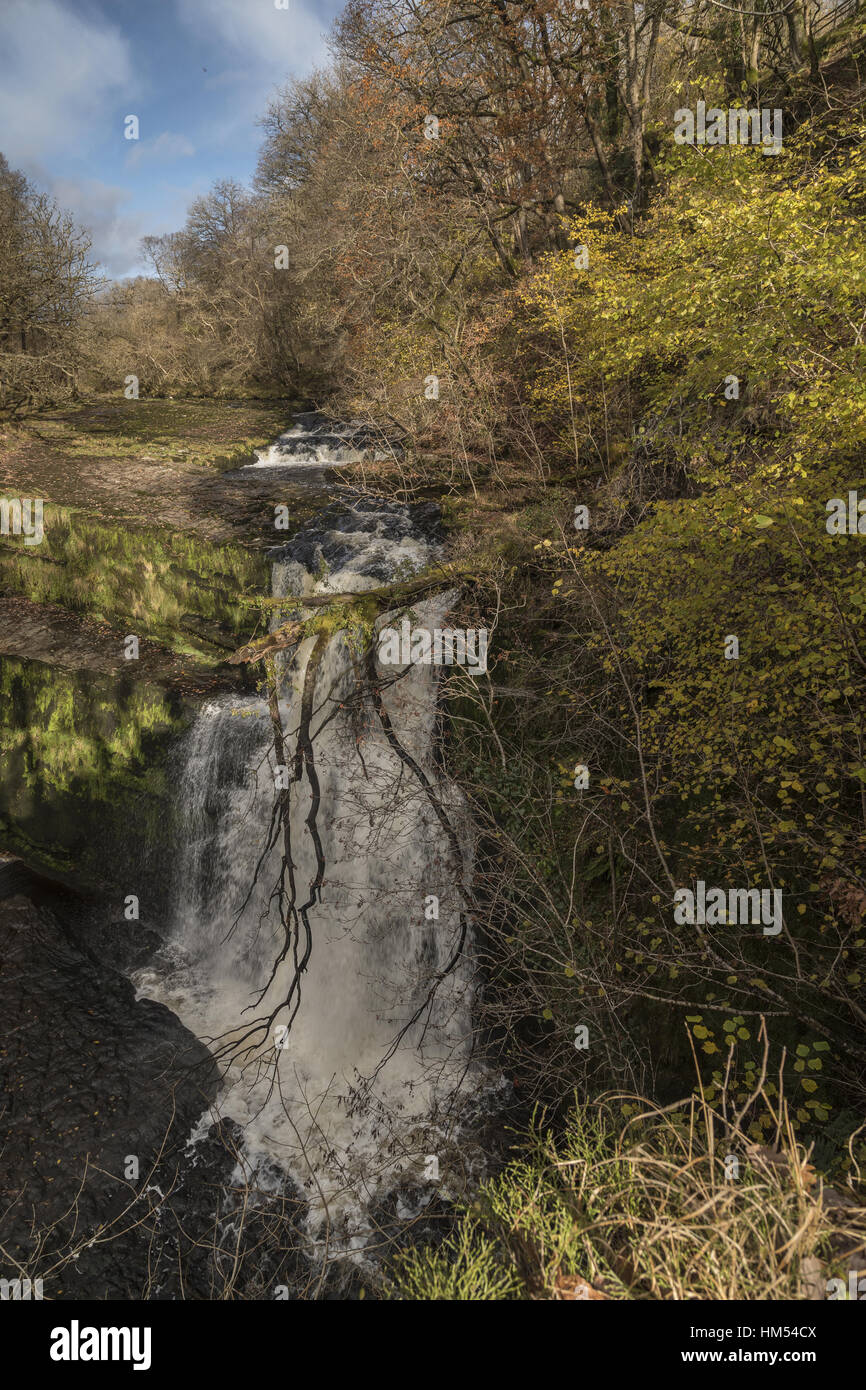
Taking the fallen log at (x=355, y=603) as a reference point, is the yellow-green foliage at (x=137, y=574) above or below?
above

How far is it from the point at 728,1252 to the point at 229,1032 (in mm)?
6538

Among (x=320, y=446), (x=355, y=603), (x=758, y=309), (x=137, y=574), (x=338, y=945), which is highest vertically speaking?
(x=320, y=446)

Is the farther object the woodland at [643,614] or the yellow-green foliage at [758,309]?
the yellow-green foliage at [758,309]

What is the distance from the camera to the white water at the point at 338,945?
21.7 ft

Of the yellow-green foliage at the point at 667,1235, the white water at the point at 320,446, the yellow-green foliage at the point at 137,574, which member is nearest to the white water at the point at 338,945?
the yellow-green foliage at the point at 137,574

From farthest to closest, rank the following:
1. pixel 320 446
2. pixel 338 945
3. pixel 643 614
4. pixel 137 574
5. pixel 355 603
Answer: pixel 320 446 < pixel 137 574 < pixel 338 945 < pixel 355 603 < pixel 643 614

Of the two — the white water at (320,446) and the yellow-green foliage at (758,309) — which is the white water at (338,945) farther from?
the white water at (320,446)

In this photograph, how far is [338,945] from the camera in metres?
7.99

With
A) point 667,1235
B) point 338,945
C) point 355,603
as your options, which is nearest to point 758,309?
point 355,603

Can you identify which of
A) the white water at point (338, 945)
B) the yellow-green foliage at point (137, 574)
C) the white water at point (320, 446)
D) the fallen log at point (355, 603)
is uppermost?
the white water at point (320, 446)

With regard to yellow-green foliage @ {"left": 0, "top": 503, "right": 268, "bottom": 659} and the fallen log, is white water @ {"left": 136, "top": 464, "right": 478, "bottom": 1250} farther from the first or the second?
A: yellow-green foliage @ {"left": 0, "top": 503, "right": 268, "bottom": 659}

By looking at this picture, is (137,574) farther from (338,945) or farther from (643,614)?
(643,614)

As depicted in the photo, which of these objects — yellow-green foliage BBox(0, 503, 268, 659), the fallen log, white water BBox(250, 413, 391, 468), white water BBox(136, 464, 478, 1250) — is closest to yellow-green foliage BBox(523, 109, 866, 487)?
the fallen log

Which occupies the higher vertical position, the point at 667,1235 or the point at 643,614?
the point at 643,614
